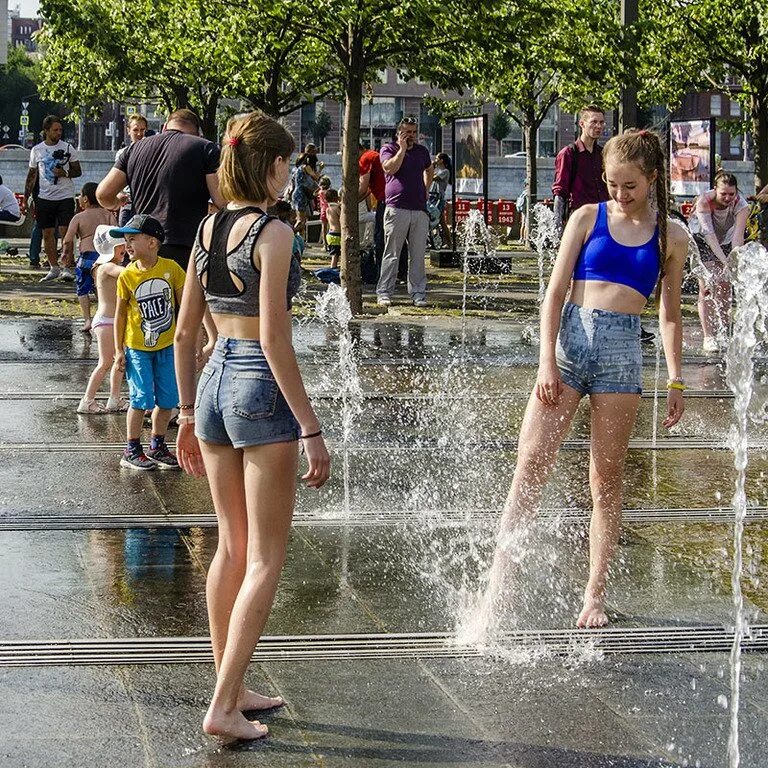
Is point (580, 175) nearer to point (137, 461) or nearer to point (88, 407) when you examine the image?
point (88, 407)

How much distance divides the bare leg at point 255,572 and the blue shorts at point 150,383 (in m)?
3.87

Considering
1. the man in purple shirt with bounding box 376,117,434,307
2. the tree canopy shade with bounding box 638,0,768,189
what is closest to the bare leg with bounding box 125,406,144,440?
the man in purple shirt with bounding box 376,117,434,307

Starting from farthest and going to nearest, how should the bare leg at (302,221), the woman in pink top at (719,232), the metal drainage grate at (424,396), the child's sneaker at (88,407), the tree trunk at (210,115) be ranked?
the tree trunk at (210,115) → the bare leg at (302,221) → the woman in pink top at (719,232) → the metal drainage grate at (424,396) → the child's sneaker at (88,407)

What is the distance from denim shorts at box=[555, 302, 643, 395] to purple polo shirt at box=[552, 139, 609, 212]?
7.98 meters

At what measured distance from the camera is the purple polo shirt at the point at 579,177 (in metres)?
13.1

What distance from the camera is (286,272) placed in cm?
407

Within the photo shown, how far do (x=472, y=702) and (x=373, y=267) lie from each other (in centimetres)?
1513

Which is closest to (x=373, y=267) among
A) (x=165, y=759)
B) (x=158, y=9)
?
(x=158, y=9)

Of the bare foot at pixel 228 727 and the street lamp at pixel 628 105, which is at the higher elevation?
the street lamp at pixel 628 105

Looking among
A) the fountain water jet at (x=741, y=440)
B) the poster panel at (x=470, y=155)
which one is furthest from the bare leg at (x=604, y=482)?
the poster panel at (x=470, y=155)

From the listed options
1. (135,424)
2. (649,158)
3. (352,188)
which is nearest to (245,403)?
(649,158)

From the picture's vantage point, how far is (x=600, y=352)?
5199 mm

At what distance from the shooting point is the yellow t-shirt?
793cm

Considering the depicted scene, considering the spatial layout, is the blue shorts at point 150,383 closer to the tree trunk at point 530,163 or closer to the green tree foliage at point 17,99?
the tree trunk at point 530,163
